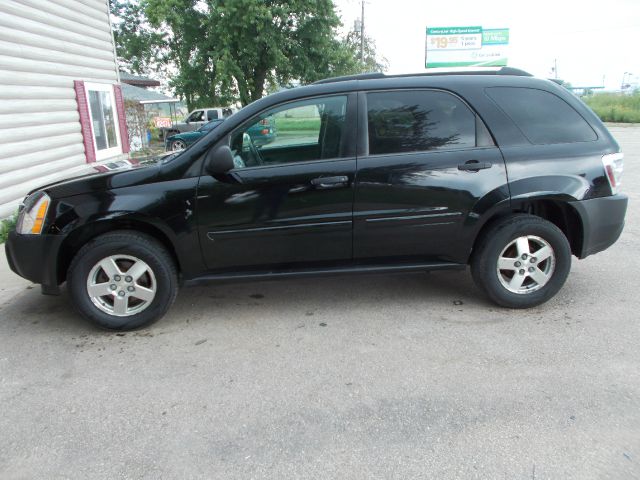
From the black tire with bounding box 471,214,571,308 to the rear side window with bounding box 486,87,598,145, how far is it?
2.12 feet

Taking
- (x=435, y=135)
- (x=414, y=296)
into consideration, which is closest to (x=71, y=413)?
(x=414, y=296)

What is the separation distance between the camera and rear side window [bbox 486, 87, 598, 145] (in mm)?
3760

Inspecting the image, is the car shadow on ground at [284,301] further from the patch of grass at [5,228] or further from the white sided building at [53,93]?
the white sided building at [53,93]

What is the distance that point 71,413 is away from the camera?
2.73m

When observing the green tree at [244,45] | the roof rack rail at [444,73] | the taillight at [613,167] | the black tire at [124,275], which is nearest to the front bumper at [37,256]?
the black tire at [124,275]

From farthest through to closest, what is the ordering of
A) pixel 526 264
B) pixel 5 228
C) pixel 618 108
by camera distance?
1. pixel 618 108
2. pixel 5 228
3. pixel 526 264

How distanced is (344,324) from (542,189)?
1817 millimetres

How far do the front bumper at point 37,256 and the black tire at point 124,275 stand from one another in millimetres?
165

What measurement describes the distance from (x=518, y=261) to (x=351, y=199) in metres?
1.40

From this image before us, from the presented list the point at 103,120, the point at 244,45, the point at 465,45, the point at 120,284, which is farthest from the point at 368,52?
the point at 120,284

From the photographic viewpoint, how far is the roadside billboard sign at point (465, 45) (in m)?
26.1

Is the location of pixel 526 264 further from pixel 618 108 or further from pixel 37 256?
pixel 618 108

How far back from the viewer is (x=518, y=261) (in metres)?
3.80

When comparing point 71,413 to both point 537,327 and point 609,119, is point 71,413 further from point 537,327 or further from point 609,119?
point 609,119
